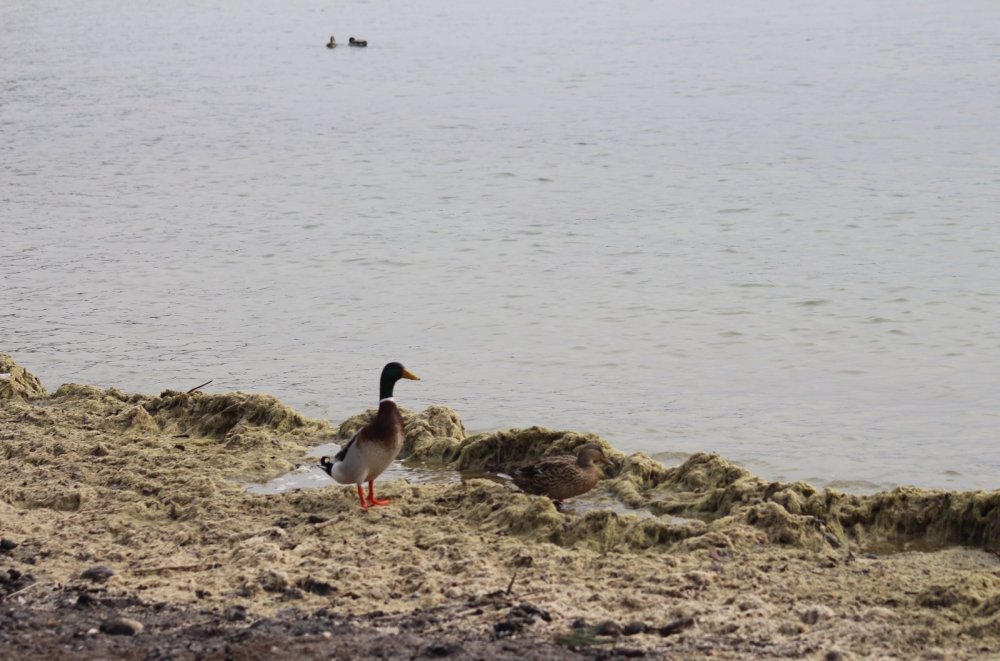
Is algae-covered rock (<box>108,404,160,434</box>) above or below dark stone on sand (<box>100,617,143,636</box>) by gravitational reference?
below

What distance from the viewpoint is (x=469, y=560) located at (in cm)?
643

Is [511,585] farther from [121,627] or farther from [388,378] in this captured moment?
[388,378]

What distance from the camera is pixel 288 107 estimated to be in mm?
27781

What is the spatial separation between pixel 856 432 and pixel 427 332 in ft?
14.2

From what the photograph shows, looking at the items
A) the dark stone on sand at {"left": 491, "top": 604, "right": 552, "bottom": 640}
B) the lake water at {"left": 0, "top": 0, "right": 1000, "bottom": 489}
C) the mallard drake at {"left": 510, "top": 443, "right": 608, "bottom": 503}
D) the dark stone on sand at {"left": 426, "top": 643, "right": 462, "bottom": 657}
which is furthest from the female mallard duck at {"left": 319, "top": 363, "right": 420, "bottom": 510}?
the lake water at {"left": 0, "top": 0, "right": 1000, "bottom": 489}

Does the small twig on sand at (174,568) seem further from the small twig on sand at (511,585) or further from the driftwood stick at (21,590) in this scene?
the small twig on sand at (511,585)

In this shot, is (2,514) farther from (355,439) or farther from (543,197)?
(543,197)

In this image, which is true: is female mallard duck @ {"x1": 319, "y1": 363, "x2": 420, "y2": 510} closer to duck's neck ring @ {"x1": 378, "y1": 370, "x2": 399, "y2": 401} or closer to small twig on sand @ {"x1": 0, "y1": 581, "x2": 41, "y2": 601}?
duck's neck ring @ {"x1": 378, "y1": 370, "x2": 399, "y2": 401}

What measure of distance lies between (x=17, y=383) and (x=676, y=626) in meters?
6.40

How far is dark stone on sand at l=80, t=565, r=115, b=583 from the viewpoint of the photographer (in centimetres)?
627

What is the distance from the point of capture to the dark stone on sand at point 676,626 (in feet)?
18.1

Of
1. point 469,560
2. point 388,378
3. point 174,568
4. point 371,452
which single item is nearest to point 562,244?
point 388,378

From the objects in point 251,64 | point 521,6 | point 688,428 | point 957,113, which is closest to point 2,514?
point 688,428

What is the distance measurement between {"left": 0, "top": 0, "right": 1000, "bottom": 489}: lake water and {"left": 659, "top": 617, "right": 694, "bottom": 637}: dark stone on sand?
308cm
